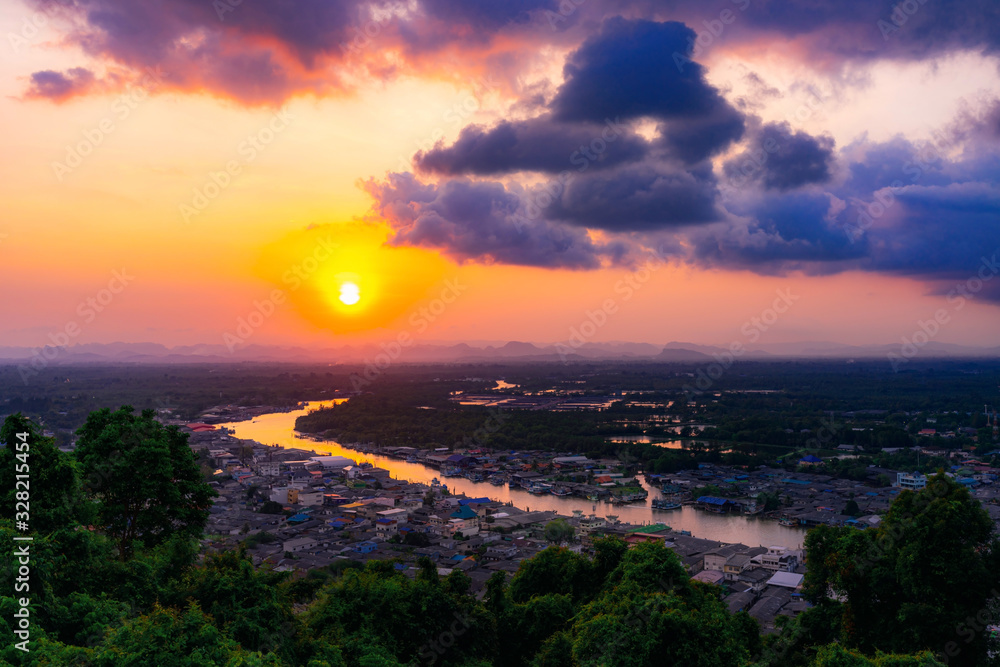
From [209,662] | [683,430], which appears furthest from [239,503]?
[683,430]

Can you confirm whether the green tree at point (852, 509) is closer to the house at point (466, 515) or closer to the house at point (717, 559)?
the house at point (717, 559)

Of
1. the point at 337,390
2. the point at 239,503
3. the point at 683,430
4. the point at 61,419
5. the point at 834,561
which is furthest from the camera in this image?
the point at 337,390

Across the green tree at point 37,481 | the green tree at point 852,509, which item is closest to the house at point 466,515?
the green tree at point 852,509

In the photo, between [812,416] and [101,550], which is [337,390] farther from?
[101,550]

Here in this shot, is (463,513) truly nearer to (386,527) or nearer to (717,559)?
(386,527)

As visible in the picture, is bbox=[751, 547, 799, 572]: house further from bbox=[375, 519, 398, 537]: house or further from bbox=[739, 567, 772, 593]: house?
bbox=[375, 519, 398, 537]: house

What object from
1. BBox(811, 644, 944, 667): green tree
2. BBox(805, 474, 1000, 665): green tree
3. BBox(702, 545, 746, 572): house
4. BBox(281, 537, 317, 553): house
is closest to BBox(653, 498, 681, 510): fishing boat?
BBox(702, 545, 746, 572): house

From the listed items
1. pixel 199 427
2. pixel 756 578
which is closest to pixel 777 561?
pixel 756 578
